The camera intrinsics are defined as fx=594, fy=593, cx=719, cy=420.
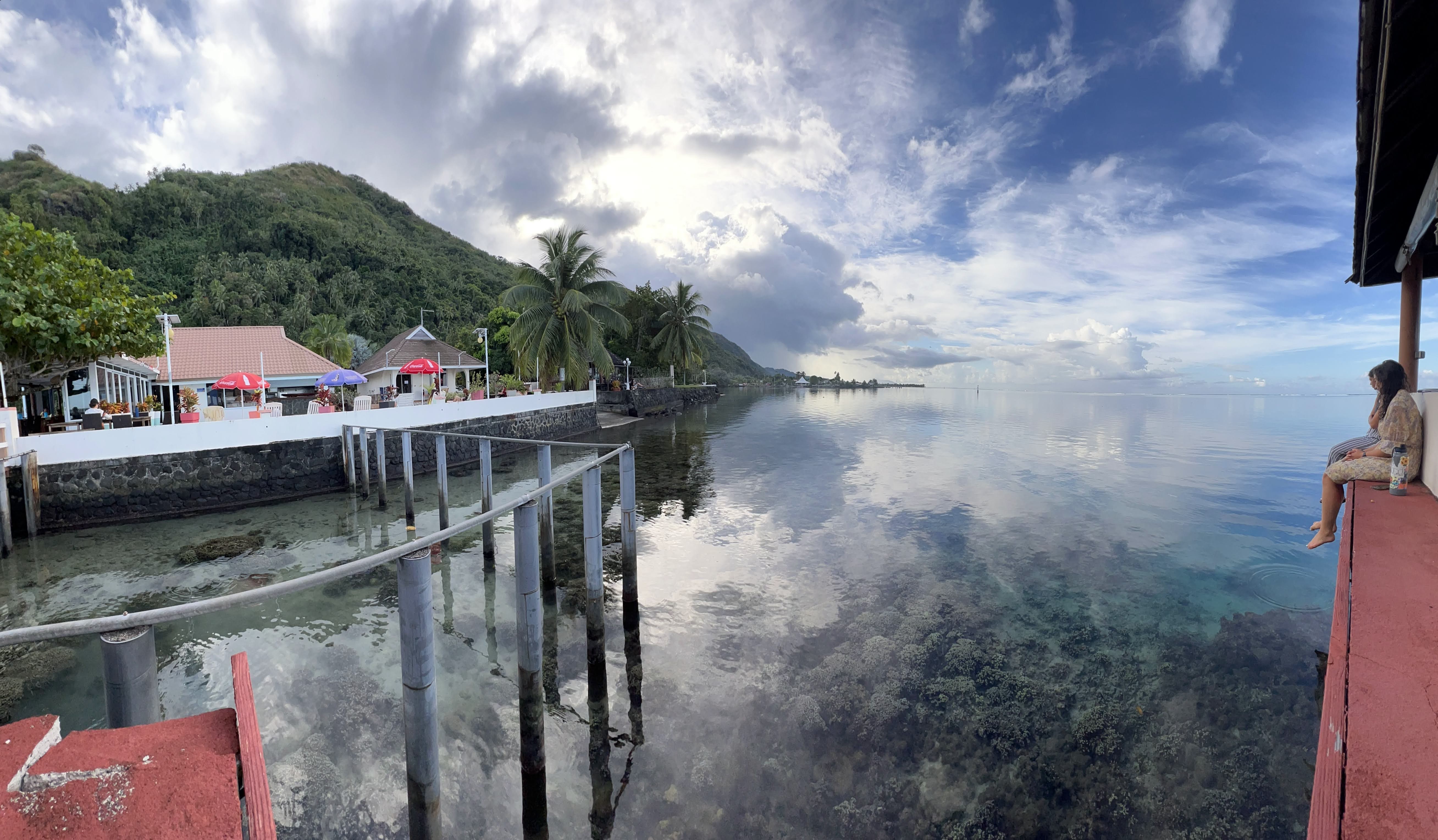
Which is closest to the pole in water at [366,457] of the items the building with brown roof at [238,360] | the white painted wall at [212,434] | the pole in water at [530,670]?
the white painted wall at [212,434]

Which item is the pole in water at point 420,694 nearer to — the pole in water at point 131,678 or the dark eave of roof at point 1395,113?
the pole in water at point 131,678

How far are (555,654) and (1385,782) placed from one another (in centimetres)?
661

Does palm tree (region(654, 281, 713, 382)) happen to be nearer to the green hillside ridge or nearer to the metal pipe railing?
the green hillside ridge

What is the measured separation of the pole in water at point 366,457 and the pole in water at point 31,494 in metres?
5.38

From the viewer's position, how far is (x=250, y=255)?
188ft

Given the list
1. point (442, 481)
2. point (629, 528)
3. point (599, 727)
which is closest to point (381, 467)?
point (442, 481)

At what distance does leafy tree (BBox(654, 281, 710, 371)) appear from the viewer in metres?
51.3

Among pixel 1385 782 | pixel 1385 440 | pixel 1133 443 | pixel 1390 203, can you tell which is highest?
pixel 1390 203

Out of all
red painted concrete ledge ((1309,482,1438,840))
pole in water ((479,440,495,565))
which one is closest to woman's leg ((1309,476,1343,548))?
red painted concrete ledge ((1309,482,1438,840))

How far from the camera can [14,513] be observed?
11.2m

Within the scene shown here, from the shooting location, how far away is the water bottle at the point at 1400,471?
5176 mm

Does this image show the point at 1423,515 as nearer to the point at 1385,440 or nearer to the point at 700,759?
the point at 1385,440

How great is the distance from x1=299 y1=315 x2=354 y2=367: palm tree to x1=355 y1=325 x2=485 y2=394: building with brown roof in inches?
233

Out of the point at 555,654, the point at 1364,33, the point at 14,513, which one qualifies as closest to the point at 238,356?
the point at 14,513
